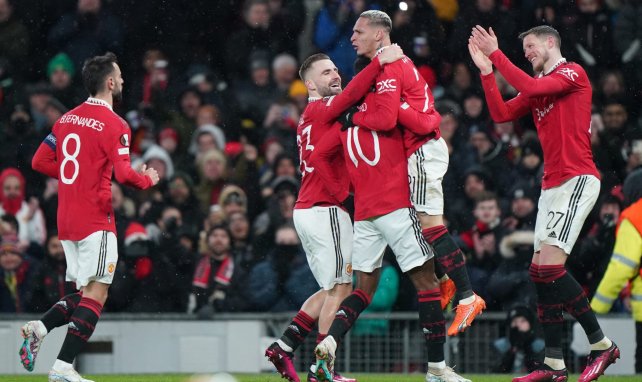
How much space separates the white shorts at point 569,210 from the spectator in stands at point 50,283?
5557mm

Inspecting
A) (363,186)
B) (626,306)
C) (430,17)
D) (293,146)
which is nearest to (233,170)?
(293,146)

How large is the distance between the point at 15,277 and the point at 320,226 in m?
4.82

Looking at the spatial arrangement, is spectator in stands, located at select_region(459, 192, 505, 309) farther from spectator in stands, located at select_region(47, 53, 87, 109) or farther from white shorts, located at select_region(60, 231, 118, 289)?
spectator in stands, located at select_region(47, 53, 87, 109)

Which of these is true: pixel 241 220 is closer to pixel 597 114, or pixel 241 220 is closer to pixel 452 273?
pixel 597 114

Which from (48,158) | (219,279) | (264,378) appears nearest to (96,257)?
(48,158)

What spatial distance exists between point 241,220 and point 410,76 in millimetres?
4729

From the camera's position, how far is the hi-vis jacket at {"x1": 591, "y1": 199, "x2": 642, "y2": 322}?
10250 millimetres

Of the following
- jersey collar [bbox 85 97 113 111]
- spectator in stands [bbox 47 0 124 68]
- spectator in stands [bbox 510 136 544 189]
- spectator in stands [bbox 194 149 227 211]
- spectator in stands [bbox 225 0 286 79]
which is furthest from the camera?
spectator in stands [bbox 47 0 124 68]

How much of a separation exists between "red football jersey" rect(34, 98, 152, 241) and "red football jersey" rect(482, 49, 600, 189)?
2.47 metres

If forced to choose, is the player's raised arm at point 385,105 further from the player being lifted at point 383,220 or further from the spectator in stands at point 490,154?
the spectator in stands at point 490,154

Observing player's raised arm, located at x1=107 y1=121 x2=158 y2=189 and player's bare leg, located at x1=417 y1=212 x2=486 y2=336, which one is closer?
player's bare leg, located at x1=417 y1=212 x2=486 y2=336

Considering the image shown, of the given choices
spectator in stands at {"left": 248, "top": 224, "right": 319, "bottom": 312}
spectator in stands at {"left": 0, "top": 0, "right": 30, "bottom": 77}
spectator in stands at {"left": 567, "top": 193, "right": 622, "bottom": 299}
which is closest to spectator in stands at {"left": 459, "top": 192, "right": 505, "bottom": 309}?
spectator in stands at {"left": 567, "top": 193, "right": 622, "bottom": 299}

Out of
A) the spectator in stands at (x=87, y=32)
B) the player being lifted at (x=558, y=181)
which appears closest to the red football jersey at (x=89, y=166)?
the player being lifted at (x=558, y=181)

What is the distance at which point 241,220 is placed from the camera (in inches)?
509
